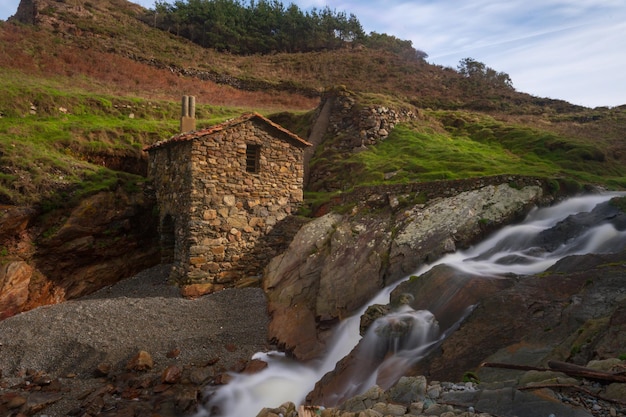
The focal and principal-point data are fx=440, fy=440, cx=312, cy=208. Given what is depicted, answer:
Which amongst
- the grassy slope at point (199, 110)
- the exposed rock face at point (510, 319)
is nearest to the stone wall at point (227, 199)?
the grassy slope at point (199, 110)

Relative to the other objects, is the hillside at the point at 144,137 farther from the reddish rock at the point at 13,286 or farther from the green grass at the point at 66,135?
the reddish rock at the point at 13,286

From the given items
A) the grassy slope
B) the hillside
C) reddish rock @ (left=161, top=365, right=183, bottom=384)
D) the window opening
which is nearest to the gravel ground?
reddish rock @ (left=161, top=365, right=183, bottom=384)

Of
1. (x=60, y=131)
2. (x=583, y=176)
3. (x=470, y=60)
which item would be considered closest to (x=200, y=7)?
(x=470, y=60)

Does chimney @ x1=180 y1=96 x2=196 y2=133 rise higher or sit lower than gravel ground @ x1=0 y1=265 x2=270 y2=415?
higher

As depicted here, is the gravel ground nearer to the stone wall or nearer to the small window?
the stone wall

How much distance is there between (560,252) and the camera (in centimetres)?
1067

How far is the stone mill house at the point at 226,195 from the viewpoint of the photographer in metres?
16.1

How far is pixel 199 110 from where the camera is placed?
30.8m

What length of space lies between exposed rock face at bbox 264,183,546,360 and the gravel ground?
1.05 metres

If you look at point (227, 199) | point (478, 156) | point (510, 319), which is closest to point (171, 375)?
point (510, 319)

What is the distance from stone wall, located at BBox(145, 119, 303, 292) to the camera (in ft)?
53.0

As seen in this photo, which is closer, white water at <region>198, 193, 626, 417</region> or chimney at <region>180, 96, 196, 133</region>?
white water at <region>198, 193, 626, 417</region>

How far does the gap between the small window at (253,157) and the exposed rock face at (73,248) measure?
16.1 ft

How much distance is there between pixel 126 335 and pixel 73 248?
627 centimetres
